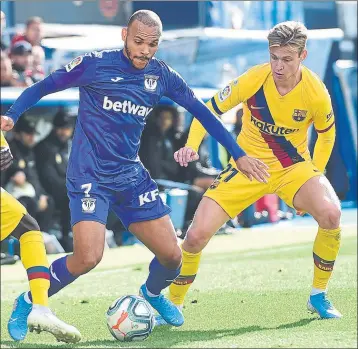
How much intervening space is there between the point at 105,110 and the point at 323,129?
1892 millimetres

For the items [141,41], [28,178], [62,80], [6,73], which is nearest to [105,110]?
[62,80]

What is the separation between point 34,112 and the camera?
1516 centimetres

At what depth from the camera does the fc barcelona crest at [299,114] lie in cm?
878

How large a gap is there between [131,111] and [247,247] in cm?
710

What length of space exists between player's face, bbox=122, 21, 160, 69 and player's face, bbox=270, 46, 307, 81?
41.4 inches

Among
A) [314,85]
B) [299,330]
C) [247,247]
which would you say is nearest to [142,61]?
[314,85]

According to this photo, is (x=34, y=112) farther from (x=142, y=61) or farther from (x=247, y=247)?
(x=142, y=61)

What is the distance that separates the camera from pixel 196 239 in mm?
8617

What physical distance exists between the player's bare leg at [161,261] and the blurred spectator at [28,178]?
5.64 meters

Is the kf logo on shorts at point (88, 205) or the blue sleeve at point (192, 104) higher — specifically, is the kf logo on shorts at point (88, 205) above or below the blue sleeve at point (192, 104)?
below

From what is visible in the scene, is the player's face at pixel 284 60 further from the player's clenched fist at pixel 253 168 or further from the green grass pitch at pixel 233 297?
the green grass pitch at pixel 233 297

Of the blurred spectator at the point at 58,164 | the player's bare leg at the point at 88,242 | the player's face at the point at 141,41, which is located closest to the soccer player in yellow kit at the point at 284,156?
the player's face at the point at 141,41

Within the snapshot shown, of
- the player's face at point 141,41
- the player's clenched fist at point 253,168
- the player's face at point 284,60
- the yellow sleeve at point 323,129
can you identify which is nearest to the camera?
the player's face at point 141,41

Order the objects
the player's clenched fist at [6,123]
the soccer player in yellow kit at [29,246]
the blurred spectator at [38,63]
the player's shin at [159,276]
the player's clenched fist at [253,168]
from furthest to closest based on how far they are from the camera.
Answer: the blurred spectator at [38,63], the player's shin at [159,276], the player's clenched fist at [253,168], the soccer player in yellow kit at [29,246], the player's clenched fist at [6,123]
